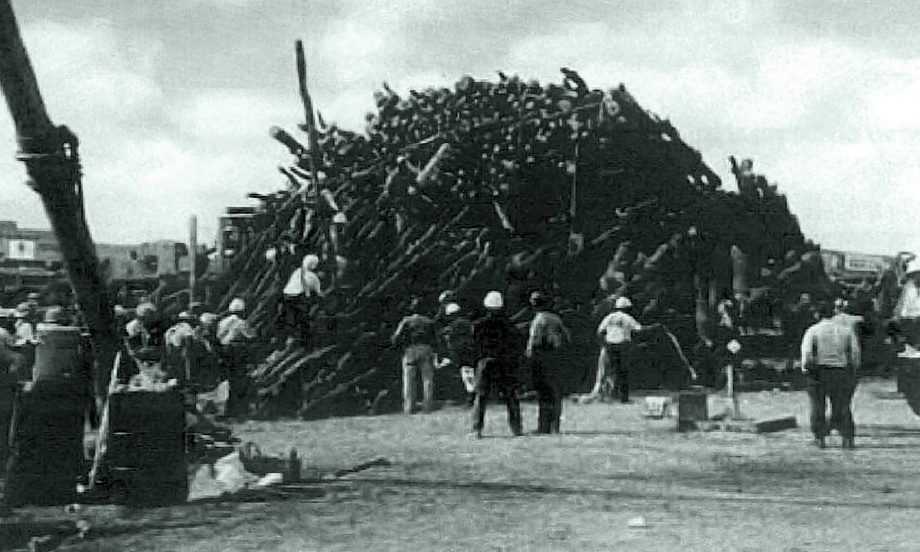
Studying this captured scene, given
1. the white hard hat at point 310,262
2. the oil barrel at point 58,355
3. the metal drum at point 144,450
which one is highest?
the white hard hat at point 310,262

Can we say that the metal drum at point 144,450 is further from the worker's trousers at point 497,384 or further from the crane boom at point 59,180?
the worker's trousers at point 497,384

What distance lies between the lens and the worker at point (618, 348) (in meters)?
20.5

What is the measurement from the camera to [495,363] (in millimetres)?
15906

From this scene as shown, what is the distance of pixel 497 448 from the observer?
47.5 ft

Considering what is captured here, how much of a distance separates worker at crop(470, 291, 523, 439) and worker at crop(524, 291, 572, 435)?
1.03 feet

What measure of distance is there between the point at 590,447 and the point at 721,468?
2170mm

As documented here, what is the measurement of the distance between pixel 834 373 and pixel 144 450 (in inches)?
307

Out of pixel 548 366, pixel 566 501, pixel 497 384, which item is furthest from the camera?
pixel 548 366

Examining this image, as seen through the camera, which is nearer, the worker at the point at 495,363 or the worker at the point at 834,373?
the worker at the point at 834,373

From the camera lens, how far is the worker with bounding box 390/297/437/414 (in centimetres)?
1980

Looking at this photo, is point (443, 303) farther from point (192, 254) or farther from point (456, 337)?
point (192, 254)

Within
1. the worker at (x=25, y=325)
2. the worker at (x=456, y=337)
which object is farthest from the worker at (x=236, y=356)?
the worker at (x=456, y=337)

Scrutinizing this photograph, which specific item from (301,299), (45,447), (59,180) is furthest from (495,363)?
(59,180)

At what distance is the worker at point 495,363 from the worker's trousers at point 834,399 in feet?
11.9
